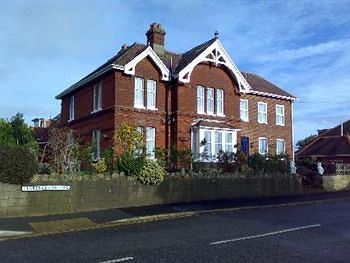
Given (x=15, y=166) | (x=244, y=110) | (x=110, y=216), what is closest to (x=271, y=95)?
(x=244, y=110)

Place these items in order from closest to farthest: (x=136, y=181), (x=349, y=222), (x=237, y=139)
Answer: (x=349, y=222) → (x=136, y=181) → (x=237, y=139)

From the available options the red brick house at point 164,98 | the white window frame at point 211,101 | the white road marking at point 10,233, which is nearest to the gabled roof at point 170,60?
the red brick house at point 164,98

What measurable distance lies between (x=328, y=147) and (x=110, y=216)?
3310 cm

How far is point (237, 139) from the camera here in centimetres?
3344

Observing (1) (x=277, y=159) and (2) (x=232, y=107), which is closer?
(1) (x=277, y=159)

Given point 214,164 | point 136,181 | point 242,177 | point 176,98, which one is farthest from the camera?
point 176,98

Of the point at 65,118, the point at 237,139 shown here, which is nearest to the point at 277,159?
the point at 237,139

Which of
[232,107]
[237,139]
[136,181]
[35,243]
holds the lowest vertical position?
[35,243]

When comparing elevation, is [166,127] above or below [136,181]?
above

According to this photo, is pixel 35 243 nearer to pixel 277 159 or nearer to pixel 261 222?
pixel 261 222

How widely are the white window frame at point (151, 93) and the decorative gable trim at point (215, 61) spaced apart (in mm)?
1793

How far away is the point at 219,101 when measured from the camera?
33281 mm

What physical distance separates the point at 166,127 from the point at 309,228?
1874 centimetres

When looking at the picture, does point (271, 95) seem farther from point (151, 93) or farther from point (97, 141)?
point (97, 141)
